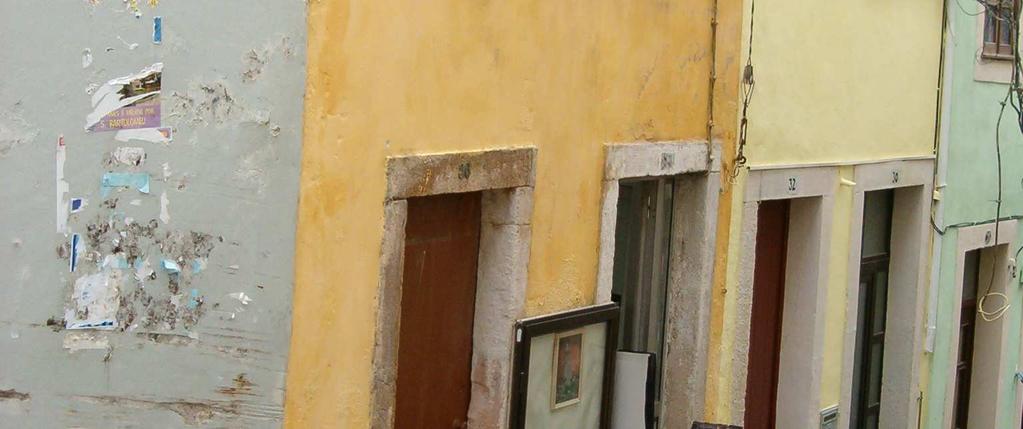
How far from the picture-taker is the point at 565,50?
8.62 m

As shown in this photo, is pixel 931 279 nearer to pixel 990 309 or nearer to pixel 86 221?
pixel 990 309

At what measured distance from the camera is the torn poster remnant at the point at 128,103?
6.28 metres

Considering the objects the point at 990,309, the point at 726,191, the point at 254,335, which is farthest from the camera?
the point at 990,309

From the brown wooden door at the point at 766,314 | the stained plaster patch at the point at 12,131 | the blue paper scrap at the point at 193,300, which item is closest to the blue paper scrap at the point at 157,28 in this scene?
the stained plaster patch at the point at 12,131

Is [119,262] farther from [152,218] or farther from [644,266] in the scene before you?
[644,266]

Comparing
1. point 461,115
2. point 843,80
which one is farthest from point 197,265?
point 843,80

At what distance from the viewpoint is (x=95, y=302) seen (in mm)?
6352

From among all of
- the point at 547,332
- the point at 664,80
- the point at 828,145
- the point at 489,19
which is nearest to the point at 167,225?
the point at 489,19

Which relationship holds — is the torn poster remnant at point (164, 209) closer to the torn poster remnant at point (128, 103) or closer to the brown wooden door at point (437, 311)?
the torn poster remnant at point (128, 103)

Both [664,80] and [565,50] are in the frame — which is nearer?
[565,50]

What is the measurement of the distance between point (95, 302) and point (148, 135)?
640 mm

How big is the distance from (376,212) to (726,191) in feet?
11.9

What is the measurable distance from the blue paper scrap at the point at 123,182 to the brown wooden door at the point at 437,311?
1804mm

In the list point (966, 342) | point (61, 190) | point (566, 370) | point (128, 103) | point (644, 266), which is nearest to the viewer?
point (61, 190)
